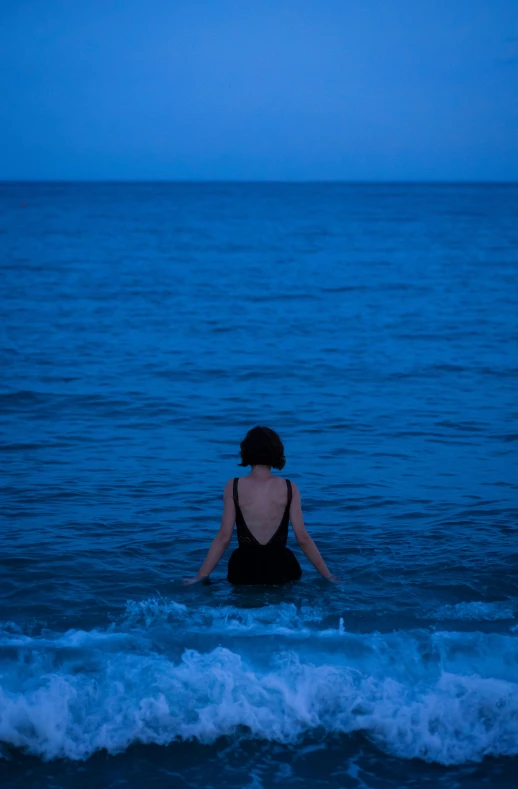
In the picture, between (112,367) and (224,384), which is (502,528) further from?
(112,367)

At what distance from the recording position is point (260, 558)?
5.81 m

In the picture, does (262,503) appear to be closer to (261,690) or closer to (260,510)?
(260,510)

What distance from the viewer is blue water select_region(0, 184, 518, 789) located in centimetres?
444

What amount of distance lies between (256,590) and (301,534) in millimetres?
515

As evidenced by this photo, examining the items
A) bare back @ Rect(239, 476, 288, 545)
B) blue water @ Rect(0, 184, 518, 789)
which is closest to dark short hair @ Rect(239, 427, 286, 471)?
bare back @ Rect(239, 476, 288, 545)

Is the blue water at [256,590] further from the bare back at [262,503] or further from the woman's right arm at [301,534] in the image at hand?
the bare back at [262,503]

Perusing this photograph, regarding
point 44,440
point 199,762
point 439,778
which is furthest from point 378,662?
point 44,440

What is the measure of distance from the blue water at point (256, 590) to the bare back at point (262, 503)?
1.59ft

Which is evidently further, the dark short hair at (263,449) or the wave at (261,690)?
the dark short hair at (263,449)

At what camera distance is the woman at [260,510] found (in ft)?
18.6

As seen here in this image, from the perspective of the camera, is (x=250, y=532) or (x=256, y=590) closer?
(x=250, y=532)

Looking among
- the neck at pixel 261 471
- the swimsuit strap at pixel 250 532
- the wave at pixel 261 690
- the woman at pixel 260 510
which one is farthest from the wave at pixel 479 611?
the neck at pixel 261 471

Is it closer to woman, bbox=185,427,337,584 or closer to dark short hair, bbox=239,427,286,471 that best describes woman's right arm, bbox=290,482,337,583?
woman, bbox=185,427,337,584

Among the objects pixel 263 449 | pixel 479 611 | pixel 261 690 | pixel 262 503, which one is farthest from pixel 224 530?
pixel 479 611
